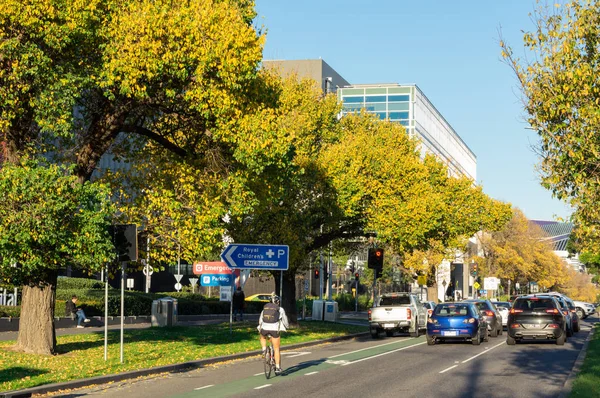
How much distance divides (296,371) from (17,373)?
636cm

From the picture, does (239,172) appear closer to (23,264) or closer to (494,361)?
(23,264)

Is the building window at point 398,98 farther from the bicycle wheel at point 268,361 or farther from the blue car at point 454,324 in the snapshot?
the bicycle wheel at point 268,361

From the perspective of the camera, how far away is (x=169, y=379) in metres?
19.2

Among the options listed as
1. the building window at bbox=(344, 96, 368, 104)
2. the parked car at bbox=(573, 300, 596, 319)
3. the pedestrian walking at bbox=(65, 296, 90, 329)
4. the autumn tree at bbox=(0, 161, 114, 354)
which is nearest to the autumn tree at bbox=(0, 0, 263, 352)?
the autumn tree at bbox=(0, 161, 114, 354)

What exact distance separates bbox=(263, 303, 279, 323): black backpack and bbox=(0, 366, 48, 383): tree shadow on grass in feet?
15.8

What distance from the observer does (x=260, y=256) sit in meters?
30.5

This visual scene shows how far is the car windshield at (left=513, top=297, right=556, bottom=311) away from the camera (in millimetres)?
30391

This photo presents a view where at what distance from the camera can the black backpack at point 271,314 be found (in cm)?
1973

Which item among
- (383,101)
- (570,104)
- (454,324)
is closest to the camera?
(570,104)

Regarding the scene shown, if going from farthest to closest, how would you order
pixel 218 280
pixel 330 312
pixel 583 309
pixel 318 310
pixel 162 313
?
pixel 583 309 < pixel 330 312 < pixel 318 310 < pixel 162 313 < pixel 218 280

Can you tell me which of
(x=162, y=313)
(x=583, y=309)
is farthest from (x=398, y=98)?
(x=162, y=313)

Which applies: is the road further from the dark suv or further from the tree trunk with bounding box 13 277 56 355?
the tree trunk with bounding box 13 277 56 355

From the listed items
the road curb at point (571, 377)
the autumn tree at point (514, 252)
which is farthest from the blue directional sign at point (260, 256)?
the autumn tree at point (514, 252)

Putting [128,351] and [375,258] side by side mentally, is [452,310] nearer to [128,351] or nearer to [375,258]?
[375,258]
